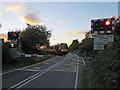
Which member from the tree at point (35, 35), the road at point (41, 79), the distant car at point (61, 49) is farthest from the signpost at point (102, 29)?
the distant car at point (61, 49)

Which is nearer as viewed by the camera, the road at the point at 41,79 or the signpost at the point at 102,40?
the road at the point at 41,79

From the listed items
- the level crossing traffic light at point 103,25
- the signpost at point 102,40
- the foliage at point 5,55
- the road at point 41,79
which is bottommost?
the road at point 41,79

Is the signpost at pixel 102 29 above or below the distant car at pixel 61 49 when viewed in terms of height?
above

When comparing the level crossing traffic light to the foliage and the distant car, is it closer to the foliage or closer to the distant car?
the foliage

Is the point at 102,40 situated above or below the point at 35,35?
below

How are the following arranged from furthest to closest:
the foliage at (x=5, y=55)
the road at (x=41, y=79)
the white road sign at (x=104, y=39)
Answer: the foliage at (x=5, y=55)
the white road sign at (x=104, y=39)
the road at (x=41, y=79)

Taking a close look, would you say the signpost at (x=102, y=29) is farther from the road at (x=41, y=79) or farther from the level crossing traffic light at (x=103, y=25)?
the road at (x=41, y=79)

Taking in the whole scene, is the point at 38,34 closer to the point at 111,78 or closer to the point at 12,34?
the point at 12,34

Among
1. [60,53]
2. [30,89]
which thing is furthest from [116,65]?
[60,53]

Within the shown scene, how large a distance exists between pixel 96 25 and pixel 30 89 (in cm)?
554

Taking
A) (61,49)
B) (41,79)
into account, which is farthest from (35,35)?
(41,79)

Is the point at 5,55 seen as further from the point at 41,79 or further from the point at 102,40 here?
the point at 102,40

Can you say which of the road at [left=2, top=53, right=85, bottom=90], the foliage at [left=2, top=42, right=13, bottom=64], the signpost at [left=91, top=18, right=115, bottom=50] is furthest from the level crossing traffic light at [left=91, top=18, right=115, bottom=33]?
the foliage at [left=2, top=42, right=13, bottom=64]

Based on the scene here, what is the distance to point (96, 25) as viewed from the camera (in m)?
7.68
